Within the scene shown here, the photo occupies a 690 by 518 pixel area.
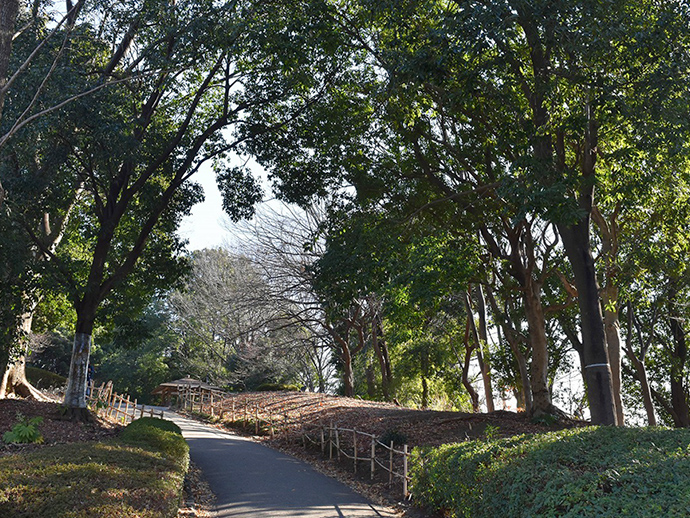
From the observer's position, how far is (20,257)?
13.3m

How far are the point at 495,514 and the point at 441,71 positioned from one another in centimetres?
730

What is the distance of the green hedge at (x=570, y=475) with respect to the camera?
4.97 meters

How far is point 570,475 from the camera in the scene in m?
5.75

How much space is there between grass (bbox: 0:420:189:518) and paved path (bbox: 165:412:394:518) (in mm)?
1363

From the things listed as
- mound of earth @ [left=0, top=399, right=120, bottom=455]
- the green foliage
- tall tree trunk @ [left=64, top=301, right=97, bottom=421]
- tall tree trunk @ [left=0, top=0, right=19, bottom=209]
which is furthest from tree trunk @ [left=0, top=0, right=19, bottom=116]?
tall tree trunk @ [left=64, top=301, right=97, bottom=421]

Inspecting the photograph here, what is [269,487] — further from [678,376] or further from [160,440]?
[678,376]

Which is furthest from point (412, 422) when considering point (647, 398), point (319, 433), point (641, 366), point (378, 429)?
point (641, 366)

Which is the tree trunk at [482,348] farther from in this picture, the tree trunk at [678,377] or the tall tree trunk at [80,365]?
the tall tree trunk at [80,365]

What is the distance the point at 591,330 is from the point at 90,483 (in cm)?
891

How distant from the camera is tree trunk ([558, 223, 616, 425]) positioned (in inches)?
421

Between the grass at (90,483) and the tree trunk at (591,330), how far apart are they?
7657mm

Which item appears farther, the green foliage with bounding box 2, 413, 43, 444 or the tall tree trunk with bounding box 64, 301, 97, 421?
the tall tree trunk with bounding box 64, 301, 97, 421

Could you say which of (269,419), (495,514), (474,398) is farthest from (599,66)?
(474,398)

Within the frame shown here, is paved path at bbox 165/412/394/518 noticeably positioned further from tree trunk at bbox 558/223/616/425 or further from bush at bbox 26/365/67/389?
bush at bbox 26/365/67/389
